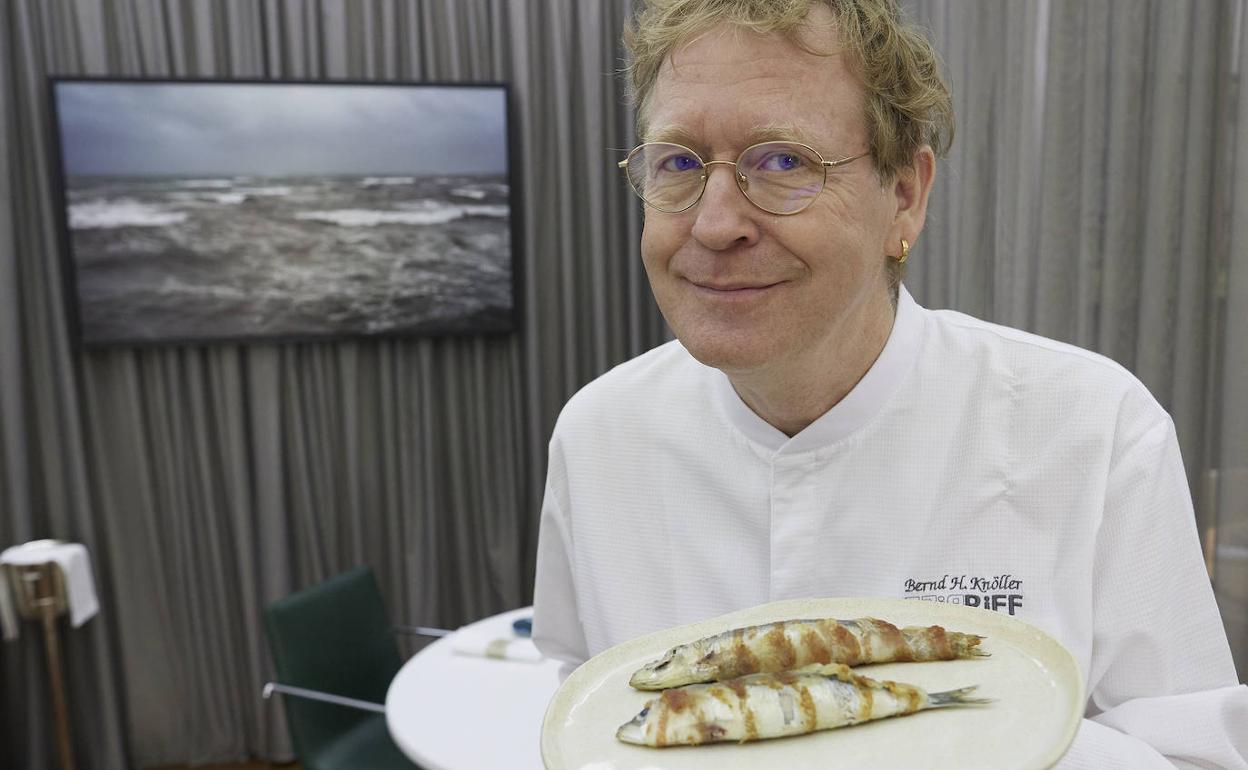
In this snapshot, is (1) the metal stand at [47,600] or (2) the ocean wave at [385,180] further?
(2) the ocean wave at [385,180]

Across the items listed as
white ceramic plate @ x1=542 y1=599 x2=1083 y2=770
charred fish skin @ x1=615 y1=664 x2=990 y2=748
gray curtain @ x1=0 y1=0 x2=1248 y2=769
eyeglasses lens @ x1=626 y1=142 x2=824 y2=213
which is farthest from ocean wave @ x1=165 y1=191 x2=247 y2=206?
charred fish skin @ x1=615 y1=664 x2=990 y2=748

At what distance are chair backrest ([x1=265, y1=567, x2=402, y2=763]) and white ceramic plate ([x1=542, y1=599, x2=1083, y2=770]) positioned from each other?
7.92ft

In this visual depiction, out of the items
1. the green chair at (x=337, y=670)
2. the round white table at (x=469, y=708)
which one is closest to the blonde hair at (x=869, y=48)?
the round white table at (x=469, y=708)

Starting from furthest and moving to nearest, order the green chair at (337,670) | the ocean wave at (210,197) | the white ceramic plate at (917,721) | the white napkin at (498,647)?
the ocean wave at (210,197) → the green chair at (337,670) → the white napkin at (498,647) → the white ceramic plate at (917,721)

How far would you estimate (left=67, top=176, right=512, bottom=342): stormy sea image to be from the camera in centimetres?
378

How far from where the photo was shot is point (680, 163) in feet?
3.55

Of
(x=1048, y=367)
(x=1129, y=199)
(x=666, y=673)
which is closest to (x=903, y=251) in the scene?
(x=1048, y=367)

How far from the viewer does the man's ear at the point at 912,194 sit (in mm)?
1199

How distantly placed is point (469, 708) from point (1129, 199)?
203 cm

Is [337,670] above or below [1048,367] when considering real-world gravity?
below

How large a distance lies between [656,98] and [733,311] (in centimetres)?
27

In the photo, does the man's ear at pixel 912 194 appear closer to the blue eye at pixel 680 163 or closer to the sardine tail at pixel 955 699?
the blue eye at pixel 680 163

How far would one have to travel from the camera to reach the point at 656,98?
1.13m

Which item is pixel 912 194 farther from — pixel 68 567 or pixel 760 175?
pixel 68 567
